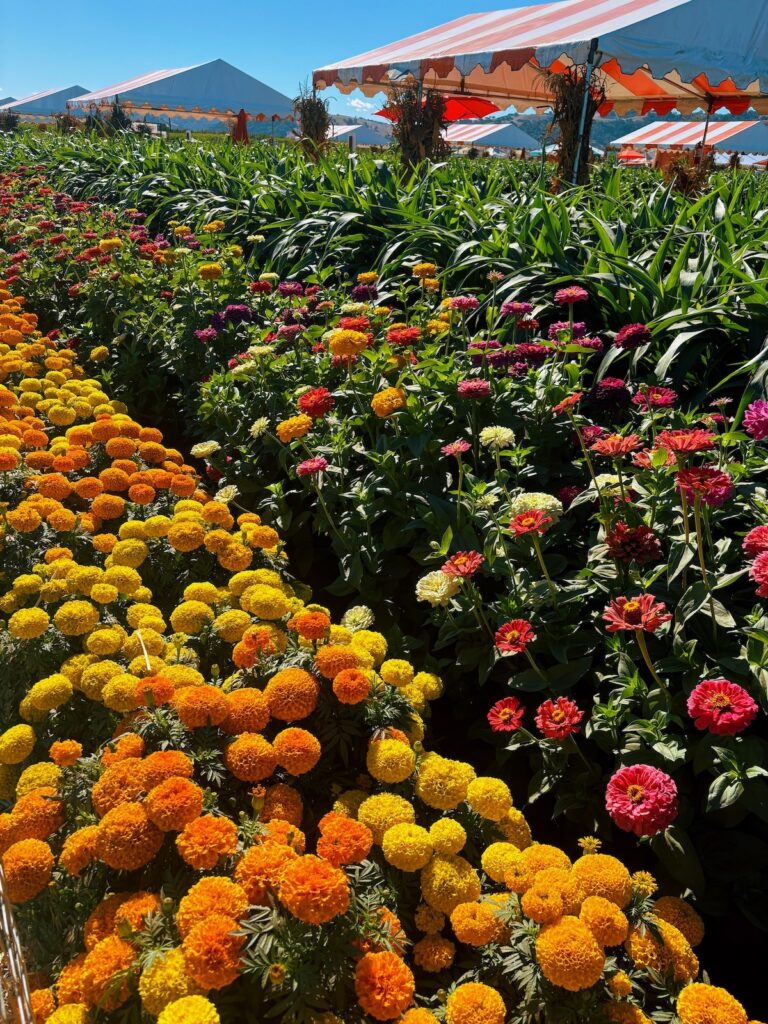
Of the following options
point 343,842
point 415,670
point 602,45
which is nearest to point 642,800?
point 343,842

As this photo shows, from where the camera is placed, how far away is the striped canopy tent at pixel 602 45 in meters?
6.40

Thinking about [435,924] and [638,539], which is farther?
[638,539]

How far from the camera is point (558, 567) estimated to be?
1.94 metres

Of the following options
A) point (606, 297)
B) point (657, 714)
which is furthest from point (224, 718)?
point (606, 297)

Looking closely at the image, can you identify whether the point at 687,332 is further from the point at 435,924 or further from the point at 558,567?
the point at 435,924

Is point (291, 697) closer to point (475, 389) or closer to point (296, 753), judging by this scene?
point (296, 753)

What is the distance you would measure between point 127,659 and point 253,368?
62.3 inches

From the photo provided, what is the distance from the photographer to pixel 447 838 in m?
1.32

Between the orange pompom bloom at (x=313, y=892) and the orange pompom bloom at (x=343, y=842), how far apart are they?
0.26ft

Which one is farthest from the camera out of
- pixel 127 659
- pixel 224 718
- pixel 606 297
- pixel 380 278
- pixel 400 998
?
pixel 380 278

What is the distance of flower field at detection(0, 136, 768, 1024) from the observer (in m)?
1.15

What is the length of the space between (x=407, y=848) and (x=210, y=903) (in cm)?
35

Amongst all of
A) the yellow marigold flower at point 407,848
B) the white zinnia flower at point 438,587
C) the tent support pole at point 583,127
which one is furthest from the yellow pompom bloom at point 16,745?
the tent support pole at point 583,127

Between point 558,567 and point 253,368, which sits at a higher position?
point 253,368
